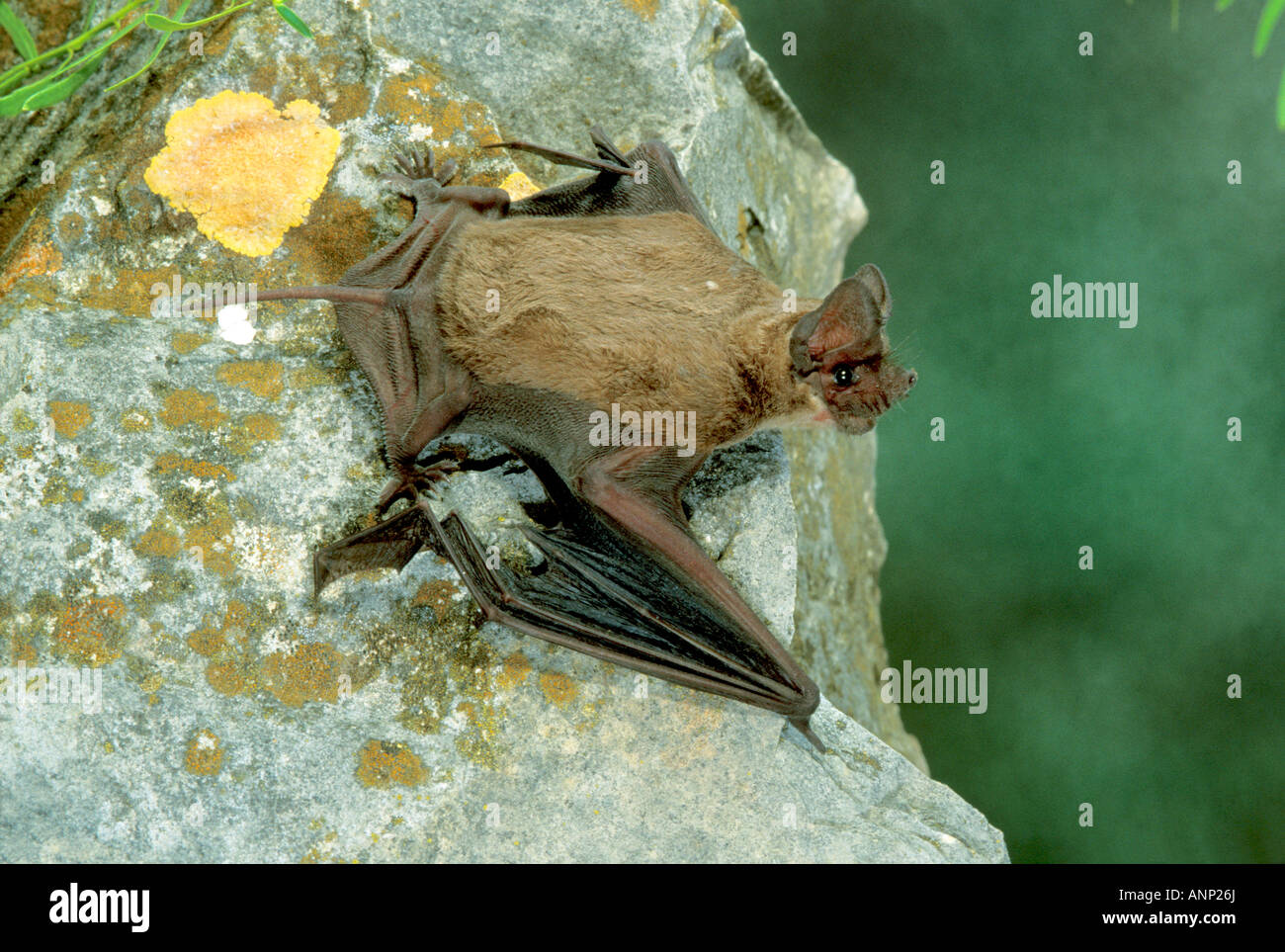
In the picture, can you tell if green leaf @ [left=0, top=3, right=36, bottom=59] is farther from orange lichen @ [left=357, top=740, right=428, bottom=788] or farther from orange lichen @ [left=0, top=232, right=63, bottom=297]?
orange lichen @ [left=357, top=740, right=428, bottom=788]

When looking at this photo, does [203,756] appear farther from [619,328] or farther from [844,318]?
[844,318]

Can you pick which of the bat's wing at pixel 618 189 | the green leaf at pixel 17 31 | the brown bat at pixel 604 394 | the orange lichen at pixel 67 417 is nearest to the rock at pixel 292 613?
the orange lichen at pixel 67 417

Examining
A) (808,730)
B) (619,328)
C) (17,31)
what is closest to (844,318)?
(619,328)

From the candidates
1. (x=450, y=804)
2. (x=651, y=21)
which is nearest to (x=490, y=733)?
(x=450, y=804)

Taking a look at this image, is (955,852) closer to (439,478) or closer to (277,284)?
(439,478)

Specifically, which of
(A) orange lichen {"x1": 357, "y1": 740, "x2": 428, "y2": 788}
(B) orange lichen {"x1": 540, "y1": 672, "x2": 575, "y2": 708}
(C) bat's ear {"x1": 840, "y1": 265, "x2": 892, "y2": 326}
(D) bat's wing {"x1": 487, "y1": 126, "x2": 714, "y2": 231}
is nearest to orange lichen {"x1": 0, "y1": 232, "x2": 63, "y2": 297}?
(D) bat's wing {"x1": 487, "y1": 126, "x2": 714, "y2": 231}
